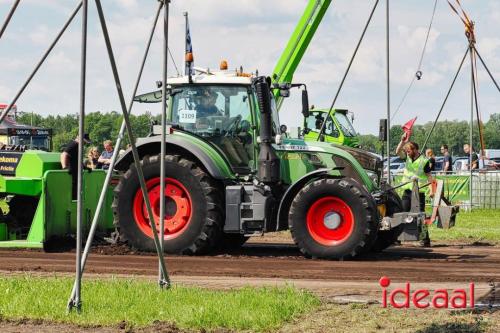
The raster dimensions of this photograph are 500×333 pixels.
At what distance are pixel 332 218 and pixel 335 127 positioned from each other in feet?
36.5

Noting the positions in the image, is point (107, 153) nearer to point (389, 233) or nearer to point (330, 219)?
point (389, 233)

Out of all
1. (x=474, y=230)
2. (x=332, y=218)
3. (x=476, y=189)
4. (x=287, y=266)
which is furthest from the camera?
(x=476, y=189)

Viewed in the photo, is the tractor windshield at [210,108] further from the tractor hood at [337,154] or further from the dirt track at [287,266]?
the dirt track at [287,266]

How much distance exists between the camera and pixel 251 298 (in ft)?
26.8

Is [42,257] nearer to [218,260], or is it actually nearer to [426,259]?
[218,260]

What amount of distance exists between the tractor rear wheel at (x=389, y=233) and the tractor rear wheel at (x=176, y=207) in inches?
90.6

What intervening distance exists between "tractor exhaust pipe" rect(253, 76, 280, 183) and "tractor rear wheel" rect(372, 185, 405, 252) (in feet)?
5.73

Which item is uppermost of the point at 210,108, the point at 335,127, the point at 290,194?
the point at 335,127

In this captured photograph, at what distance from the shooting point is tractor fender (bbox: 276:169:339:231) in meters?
12.2

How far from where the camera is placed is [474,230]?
661 inches

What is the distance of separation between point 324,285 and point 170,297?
6.75 feet

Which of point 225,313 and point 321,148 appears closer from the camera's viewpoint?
point 225,313

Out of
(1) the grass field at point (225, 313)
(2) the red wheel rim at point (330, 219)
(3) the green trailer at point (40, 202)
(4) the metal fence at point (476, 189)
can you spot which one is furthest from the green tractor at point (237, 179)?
(4) the metal fence at point (476, 189)

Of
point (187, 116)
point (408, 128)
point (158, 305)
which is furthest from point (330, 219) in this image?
point (408, 128)
